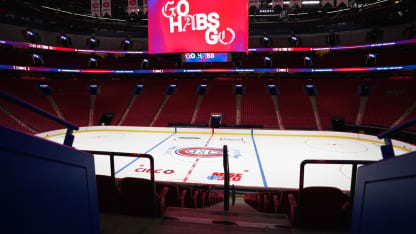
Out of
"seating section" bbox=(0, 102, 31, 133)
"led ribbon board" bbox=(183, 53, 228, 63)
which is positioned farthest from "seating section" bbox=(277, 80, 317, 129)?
"seating section" bbox=(0, 102, 31, 133)

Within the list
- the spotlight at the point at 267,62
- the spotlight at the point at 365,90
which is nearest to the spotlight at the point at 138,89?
the spotlight at the point at 267,62

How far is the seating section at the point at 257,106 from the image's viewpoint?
17.2 meters

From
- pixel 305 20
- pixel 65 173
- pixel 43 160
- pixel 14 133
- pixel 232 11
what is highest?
pixel 305 20

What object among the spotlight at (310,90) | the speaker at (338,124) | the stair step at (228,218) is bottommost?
the speaker at (338,124)

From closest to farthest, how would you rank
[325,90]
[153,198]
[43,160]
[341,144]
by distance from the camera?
[43,160]
[153,198]
[341,144]
[325,90]

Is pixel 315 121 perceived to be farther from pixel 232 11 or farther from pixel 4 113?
pixel 4 113

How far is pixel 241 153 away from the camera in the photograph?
9406 mm

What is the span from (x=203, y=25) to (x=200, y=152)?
5453mm

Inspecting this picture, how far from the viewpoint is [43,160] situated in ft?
4.51

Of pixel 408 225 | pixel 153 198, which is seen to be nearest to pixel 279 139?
pixel 153 198

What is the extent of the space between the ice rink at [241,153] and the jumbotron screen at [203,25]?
3.67 metres

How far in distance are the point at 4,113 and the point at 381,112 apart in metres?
25.7

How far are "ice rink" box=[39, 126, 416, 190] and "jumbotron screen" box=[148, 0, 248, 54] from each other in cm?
367

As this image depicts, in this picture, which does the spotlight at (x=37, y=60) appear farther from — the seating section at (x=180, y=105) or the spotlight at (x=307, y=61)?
the spotlight at (x=307, y=61)
